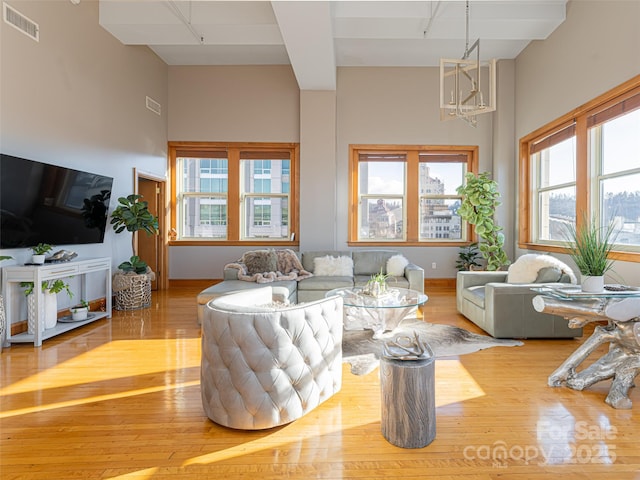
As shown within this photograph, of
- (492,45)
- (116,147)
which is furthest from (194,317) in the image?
(492,45)

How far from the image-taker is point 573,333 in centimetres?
359

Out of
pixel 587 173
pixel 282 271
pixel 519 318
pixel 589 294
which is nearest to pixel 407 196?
pixel 587 173

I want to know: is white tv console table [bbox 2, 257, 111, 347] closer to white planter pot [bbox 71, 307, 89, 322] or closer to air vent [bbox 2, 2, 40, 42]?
white planter pot [bbox 71, 307, 89, 322]

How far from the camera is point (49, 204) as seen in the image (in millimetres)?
3797

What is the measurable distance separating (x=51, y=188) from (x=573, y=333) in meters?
5.55

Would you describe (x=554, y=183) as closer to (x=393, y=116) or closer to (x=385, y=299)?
(x=393, y=116)

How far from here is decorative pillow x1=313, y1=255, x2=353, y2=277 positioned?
5.17 meters

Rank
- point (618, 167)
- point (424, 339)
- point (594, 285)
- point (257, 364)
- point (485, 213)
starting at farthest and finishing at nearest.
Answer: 1. point (485, 213)
2. point (618, 167)
3. point (424, 339)
4. point (594, 285)
5. point (257, 364)

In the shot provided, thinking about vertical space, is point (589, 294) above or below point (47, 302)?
above

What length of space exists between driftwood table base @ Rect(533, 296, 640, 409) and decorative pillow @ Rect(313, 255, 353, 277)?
9.59ft

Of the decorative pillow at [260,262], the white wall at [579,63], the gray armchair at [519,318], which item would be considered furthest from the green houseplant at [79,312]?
the white wall at [579,63]

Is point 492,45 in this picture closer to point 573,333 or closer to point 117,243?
point 573,333

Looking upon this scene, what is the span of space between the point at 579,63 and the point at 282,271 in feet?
15.0

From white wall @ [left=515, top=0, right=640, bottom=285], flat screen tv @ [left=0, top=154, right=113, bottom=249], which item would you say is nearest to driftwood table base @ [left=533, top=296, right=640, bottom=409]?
white wall @ [left=515, top=0, right=640, bottom=285]
